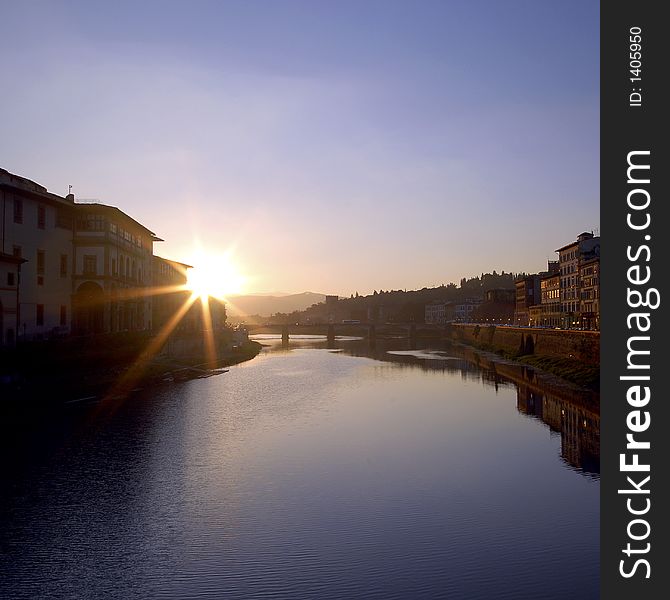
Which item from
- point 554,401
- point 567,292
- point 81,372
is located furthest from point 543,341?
point 81,372

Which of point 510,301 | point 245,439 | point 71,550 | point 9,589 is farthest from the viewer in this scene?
point 510,301

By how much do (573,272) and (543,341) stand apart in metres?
27.7


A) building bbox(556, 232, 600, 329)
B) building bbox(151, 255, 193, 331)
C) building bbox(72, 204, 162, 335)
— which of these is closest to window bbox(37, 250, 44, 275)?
building bbox(72, 204, 162, 335)

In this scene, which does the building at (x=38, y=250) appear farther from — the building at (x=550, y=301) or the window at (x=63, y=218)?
the building at (x=550, y=301)

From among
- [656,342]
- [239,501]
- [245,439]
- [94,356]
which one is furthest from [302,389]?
[656,342]

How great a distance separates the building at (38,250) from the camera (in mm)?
46625

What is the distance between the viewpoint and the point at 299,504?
21797mm

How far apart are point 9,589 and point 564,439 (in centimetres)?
2667

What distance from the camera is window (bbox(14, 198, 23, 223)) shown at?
47.4 metres

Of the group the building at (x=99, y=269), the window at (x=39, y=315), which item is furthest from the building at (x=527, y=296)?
the window at (x=39, y=315)

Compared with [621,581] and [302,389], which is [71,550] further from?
[302,389]

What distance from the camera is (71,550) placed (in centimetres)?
1748

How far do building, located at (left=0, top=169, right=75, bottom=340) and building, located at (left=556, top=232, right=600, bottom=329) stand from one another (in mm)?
66433

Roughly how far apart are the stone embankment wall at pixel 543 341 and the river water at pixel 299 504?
15.1 metres
